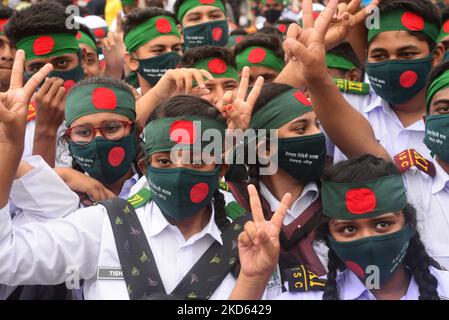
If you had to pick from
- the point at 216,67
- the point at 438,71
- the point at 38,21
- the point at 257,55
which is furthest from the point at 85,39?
the point at 438,71

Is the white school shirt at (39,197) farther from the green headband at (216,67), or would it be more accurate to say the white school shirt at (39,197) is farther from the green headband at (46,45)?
the green headband at (216,67)

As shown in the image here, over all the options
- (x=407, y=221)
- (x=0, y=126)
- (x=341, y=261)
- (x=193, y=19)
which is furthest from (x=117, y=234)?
(x=193, y=19)

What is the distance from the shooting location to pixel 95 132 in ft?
12.3

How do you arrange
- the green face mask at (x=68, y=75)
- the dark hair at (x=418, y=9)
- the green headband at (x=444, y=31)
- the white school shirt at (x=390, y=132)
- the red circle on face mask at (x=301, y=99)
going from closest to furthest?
1. the red circle on face mask at (x=301, y=99)
2. the white school shirt at (x=390, y=132)
3. the dark hair at (x=418, y=9)
4. the green face mask at (x=68, y=75)
5. the green headband at (x=444, y=31)

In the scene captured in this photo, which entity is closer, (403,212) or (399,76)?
(403,212)

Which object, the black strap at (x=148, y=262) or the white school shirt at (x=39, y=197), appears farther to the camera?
the white school shirt at (x=39, y=197)

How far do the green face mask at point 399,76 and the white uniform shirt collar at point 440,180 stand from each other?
26.3 inches

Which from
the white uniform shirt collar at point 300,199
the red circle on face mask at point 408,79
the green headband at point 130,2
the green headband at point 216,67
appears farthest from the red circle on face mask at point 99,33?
the white uniform shirt collar at point 300,199

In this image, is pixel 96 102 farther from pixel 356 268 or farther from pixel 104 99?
pixel 356 268

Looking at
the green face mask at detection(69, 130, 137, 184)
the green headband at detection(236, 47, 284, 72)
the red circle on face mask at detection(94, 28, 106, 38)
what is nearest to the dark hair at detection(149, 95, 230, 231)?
the green face mask at detection(69, 130, 137, 184)

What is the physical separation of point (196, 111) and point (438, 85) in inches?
52.4

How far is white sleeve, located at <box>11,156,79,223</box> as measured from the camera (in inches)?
125

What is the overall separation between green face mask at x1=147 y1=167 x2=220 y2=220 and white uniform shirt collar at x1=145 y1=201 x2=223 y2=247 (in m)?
0.04

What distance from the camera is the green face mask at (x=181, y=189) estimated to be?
10.2 ft
